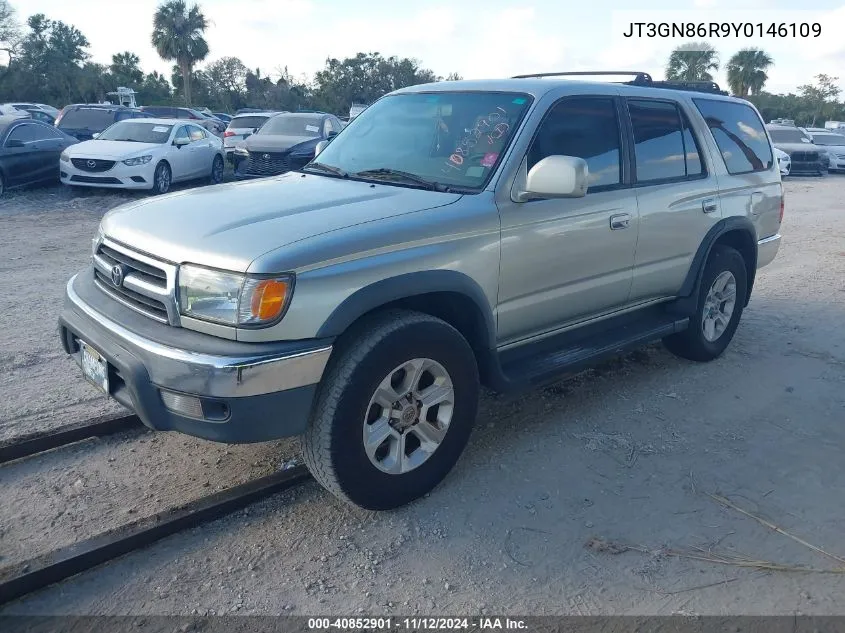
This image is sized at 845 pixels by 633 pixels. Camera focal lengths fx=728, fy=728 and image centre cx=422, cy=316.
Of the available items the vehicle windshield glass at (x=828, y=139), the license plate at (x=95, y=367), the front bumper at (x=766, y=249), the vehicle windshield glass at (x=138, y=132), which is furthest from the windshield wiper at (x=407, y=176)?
the vehicle windshield glass at (x=828, y=139)

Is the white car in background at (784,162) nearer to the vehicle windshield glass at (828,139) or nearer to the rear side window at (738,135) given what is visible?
the vehicle windshield glass at (828,139)

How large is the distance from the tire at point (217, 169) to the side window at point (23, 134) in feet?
10.9

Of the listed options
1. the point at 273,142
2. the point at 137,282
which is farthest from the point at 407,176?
the point at 273,142

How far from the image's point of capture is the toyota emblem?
329 cm

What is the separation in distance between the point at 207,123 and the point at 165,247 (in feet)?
80.8

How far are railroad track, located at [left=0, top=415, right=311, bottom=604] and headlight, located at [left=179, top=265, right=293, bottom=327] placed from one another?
92 centimetres

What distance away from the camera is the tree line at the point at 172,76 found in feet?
155

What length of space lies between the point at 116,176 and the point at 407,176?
1024 centimetres

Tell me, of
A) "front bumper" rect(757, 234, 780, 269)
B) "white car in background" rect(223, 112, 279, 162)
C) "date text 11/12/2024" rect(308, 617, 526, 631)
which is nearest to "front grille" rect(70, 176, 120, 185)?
"white car in background" rect(223, 112, 279, 162)

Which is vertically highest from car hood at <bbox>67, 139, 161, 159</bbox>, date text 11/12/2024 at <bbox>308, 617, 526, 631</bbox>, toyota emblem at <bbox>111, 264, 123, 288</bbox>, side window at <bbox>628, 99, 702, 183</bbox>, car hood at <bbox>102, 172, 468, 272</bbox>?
side window at <bbox>628, 99, 702, 183</bbox>

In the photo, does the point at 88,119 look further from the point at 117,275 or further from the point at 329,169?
the point at 117,275

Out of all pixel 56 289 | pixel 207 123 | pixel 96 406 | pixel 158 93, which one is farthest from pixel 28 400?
pixel 158 93

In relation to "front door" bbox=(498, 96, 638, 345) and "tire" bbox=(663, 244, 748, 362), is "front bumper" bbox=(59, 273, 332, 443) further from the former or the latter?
"tire" bbox=(663, 244, 748, 362)

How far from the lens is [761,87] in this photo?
48.9m
